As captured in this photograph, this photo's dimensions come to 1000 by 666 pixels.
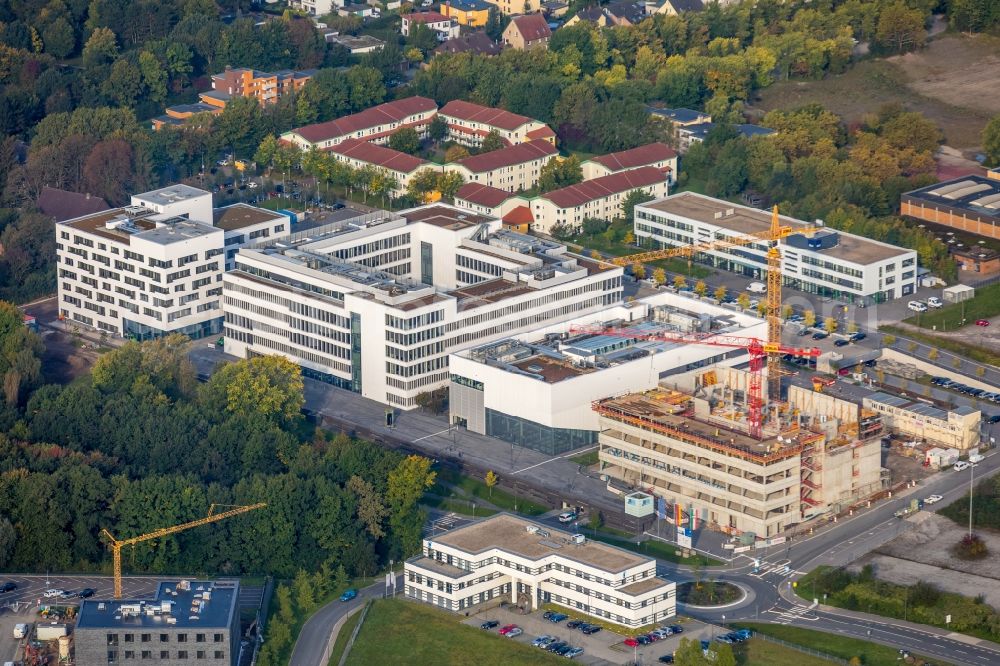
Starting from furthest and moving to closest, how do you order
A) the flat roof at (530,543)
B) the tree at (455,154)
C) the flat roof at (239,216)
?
1. the tree at (455,154)
2. the flat roof at (239,216)
3. the flat roof at (530,543)

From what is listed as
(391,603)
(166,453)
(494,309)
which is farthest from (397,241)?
(391,603)

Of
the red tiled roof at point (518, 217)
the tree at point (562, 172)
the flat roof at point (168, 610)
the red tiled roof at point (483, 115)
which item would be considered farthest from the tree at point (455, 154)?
the flat roof at point (168, 610)

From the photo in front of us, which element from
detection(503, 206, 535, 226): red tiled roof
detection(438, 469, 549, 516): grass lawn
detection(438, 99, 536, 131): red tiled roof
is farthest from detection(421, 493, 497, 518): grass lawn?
detection(438, 99, 536, 131): red tiled roof

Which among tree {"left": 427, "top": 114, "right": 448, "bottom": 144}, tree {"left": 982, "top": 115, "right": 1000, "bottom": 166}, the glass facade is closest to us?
the glass facade

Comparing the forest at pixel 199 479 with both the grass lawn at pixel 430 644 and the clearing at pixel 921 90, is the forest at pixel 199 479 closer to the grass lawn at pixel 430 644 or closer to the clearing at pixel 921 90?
the grass lawn at pixel 430 644

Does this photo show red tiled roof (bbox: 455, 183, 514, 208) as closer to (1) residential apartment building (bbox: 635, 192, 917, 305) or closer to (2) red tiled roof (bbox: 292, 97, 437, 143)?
(1) residential apartment building (bbox: 635, 192, 917, 305)

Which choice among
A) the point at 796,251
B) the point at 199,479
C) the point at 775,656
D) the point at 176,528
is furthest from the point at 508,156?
the point at 775,656

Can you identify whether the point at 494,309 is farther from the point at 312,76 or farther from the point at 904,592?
the point at 312,76
